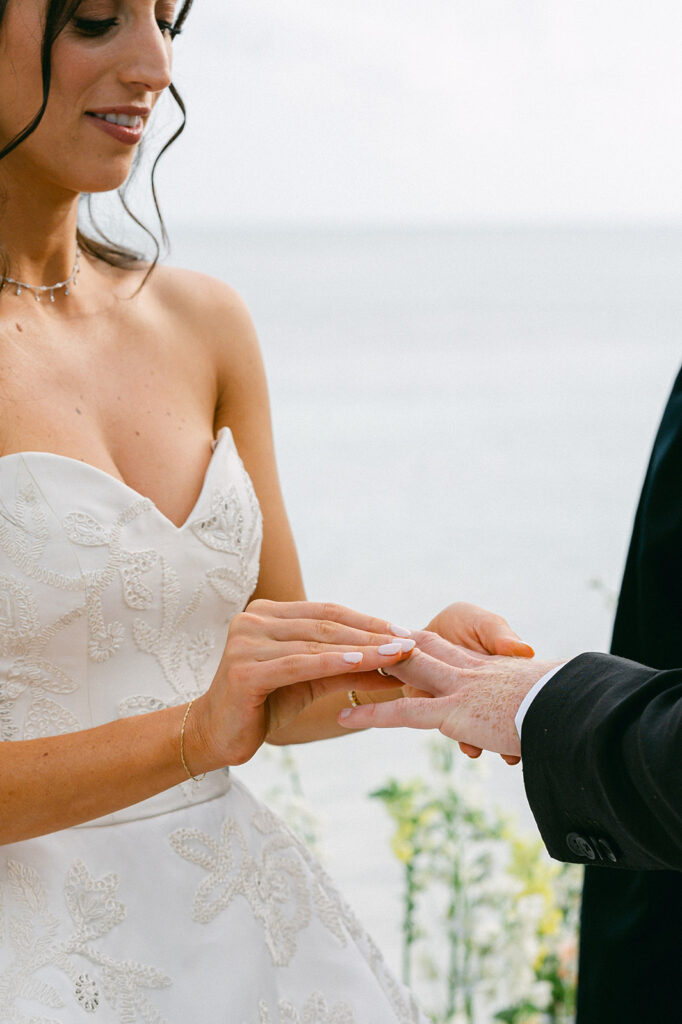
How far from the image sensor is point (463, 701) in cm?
113

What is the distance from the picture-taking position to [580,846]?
39.1 inches

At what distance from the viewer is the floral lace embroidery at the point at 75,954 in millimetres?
1162

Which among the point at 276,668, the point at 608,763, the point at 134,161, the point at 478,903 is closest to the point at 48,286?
the point at 134,161

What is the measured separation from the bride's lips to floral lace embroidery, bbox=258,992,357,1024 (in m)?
1.07

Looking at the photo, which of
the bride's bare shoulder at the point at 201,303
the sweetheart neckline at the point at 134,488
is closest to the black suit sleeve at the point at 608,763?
the sweetheart neckline at the point at 134,488

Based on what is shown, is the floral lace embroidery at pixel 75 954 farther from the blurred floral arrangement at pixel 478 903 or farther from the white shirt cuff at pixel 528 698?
the blurred floral arrangement at pixel 478 903

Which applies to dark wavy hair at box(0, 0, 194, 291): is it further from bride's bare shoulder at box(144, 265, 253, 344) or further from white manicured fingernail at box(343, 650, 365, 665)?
white manicured fingernail at box(343, 650, 365, 665)

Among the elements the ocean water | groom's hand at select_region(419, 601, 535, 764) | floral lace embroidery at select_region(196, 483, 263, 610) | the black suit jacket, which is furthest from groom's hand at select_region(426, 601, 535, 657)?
the ocean water

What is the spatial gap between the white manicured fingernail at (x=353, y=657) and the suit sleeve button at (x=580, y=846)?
0.27 m

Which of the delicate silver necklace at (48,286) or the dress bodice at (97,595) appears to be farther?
the delicate silver necklace at (48,286)

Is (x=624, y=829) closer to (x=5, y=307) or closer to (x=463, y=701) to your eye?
(x=463, y=701)

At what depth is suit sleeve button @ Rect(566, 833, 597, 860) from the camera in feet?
3.23

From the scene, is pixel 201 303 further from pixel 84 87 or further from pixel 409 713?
pixel 409 713

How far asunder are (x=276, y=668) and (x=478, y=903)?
59.0 inches
